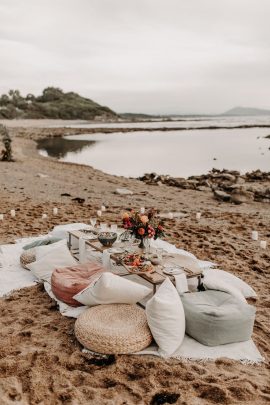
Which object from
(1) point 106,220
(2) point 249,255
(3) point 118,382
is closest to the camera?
(3) point 118,382

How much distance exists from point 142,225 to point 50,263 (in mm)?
1349

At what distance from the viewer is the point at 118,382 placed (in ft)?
11.0

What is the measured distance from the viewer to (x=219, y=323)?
3.94m

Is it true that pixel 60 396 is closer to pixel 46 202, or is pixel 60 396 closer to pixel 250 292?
pixel 250 292

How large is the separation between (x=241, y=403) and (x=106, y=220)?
6.22 m

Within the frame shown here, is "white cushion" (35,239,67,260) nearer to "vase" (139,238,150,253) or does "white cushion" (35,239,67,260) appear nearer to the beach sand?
the beach sand

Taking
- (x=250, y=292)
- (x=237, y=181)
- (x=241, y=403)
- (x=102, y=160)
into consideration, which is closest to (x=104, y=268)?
(x=250, y=292)

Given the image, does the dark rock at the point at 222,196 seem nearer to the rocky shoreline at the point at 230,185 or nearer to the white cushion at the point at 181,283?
the rocky shoreline at the point at 230,185

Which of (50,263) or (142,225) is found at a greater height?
(142,225)

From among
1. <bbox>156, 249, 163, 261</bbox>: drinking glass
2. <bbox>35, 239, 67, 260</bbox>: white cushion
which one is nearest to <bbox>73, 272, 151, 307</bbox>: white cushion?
<bbox>156, 249, 163, 261</bbox>: drinking glass

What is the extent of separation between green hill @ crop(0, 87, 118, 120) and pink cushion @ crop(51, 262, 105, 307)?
8502 centimetres

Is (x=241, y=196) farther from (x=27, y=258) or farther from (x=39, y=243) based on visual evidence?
(x=27, y=258)

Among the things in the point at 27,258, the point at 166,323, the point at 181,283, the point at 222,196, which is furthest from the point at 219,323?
the point at 222,196

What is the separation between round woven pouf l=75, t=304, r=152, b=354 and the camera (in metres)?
3.72
